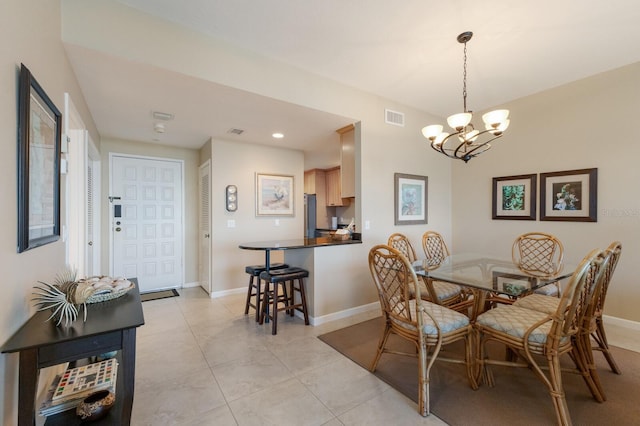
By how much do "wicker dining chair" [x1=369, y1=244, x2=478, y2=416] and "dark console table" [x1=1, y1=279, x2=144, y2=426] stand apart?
4.68 ft

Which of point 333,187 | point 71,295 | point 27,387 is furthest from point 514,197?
point 27,387

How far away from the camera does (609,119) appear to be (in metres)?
3.04

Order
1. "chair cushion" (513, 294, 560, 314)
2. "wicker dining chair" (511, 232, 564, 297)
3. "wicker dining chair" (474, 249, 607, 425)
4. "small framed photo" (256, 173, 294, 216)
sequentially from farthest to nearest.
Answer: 1. "small framed photo" (256, 173, 294, 216)
2. "wicker dining chair" (511, 232, 564, 297)
3. "chair cushion" (513, 294, 560, 314)
4. "wicker dining chair" (474, 249, 607, 425)

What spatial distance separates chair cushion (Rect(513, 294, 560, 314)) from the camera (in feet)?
6.77

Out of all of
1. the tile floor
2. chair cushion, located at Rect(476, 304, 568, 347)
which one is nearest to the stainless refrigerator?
the tile floor

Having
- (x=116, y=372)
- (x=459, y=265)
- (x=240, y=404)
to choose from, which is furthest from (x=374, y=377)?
(x=116, y=372)

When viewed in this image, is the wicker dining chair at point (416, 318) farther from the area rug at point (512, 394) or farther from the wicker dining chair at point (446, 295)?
the wicker dining chair at point (446, 295)

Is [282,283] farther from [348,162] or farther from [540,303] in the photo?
[540,303]

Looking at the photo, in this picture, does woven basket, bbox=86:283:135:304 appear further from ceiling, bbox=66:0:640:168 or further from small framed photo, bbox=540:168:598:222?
small framed photo, bbox=540:168:598:222

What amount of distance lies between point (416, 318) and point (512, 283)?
2.62ft

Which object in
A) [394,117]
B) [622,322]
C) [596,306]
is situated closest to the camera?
[596,306]

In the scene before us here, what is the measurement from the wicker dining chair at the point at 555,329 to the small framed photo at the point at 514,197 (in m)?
2.22

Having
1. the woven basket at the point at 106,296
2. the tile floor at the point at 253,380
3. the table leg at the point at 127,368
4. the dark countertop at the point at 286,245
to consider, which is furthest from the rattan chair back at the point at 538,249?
the woven basket at the point at 106,296

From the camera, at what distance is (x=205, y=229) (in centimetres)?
446
